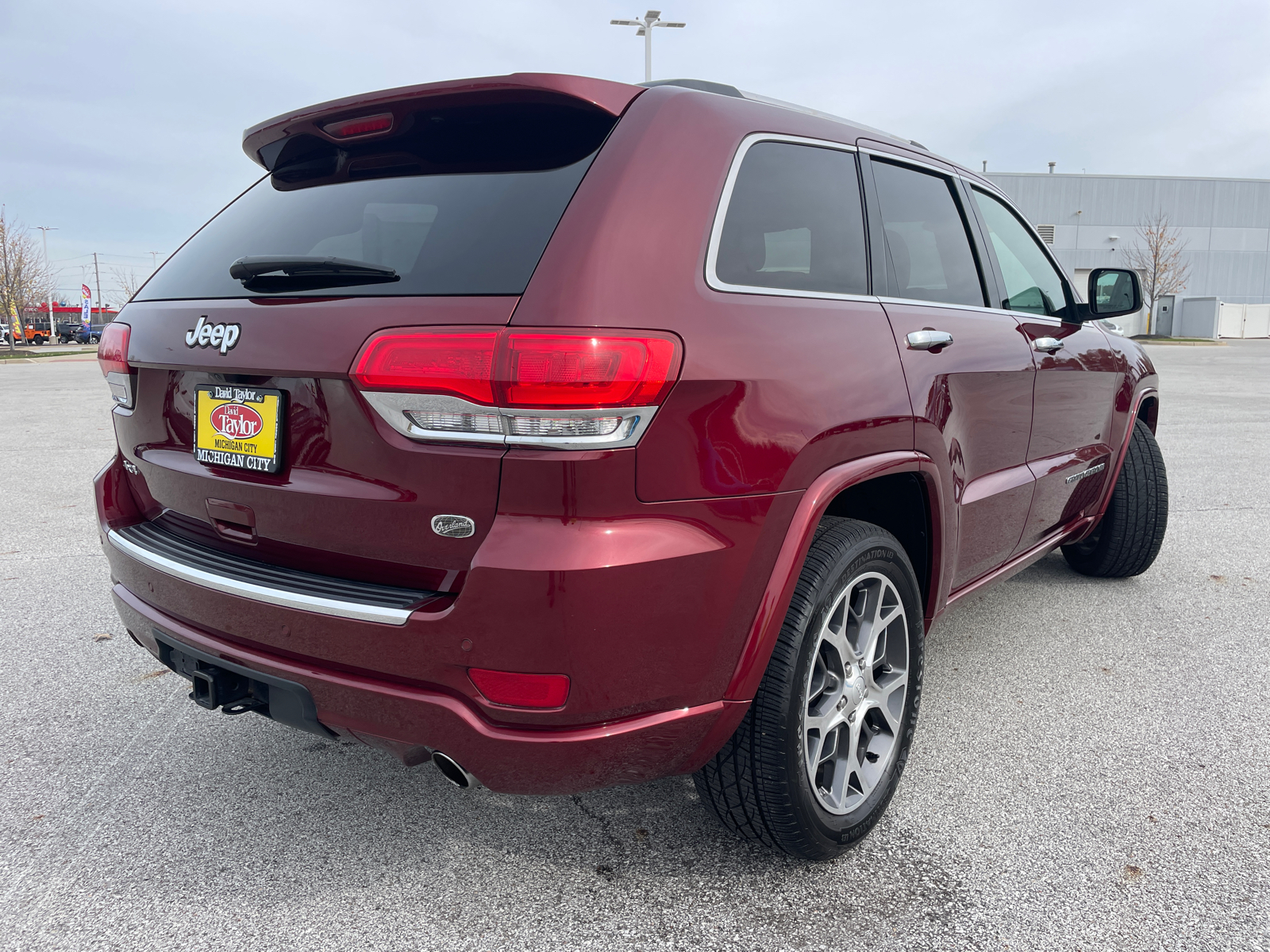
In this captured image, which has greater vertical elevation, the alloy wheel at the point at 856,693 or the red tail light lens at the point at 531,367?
the red tail light lens at the point at 531,367

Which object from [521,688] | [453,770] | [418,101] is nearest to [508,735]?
[521,688]

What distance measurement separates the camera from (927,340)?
7.77 ft

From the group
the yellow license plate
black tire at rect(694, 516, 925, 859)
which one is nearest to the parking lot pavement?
black tire at rect(694, 516, 925, 859)

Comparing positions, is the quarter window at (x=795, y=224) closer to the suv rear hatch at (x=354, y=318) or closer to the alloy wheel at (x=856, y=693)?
the suv rear hatch at (x=354, y=318)

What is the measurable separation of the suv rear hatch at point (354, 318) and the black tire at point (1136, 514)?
10.9 ft

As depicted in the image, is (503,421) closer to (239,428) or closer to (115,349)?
(239,428)

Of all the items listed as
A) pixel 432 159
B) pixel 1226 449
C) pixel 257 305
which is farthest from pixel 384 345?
pixel 1226 449

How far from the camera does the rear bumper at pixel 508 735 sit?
1.69m

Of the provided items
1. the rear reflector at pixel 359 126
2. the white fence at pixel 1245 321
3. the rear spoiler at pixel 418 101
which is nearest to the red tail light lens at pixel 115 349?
the rear spoiler at pixel 418 101

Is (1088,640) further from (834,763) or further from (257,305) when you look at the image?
(257,305)

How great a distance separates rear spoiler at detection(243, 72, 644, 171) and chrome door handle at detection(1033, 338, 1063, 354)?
1807 millimetres

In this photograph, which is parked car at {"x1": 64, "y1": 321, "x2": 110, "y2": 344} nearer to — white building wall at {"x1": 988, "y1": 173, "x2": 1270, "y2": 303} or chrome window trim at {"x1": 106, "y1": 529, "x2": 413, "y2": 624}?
white building wall at {"x1": 988, "y1": 173, "x2": 1270, "y2": 303}

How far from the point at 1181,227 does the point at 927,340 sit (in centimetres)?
5673

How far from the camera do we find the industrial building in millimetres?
46562
